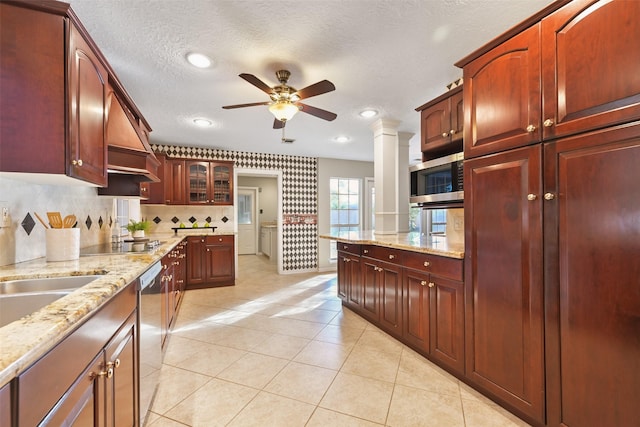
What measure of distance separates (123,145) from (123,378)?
1.53 meters

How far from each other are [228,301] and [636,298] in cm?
382

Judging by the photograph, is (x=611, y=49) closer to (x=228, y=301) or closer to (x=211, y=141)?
(x=228, y=301)

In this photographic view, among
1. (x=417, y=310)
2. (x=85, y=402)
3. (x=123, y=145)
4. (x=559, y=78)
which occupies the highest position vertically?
(x=559, y=78)

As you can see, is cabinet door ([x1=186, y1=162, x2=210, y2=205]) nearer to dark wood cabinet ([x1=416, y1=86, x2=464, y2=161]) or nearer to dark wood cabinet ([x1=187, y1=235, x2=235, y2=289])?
dark wood cabinet ([x1=187, y1=235, x2=235, y2=289])

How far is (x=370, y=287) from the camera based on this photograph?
113 inches

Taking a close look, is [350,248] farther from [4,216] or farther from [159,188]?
[159,188]

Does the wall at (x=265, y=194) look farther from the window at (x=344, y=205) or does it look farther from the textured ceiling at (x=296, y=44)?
the textured ceiling at (x=296, y=44)

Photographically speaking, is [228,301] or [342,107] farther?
[228,301]

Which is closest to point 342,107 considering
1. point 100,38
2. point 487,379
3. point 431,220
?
point 100,38

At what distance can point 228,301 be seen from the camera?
381 centimetres

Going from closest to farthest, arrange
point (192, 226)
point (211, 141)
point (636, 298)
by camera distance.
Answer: point (636, 298) → point (211, 141) → point (192, 226)

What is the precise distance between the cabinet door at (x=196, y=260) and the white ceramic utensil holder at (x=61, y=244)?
275cm

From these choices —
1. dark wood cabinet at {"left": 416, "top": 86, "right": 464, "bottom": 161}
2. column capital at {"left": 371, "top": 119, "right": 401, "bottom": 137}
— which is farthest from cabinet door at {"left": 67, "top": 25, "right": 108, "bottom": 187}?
column capital at {"left": 371, "top": 119, "right": 401, "bottom": 137}

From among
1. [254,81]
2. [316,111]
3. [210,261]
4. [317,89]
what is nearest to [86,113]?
[254,81]
